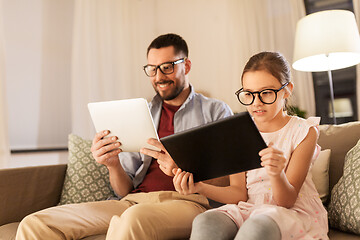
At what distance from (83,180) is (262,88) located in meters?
1.03

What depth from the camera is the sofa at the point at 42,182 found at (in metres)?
1.40

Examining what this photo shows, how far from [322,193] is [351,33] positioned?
1413 millimetres

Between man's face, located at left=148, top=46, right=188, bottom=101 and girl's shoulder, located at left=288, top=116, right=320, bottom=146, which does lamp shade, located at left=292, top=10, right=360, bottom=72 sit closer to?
man's face, located at left=148, top=46, right=188, bottom=101

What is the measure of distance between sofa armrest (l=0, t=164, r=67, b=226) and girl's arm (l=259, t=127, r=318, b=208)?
117 centimetres

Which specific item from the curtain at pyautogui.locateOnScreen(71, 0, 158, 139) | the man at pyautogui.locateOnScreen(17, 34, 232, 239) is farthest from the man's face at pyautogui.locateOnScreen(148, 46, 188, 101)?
the curtain at pyautogui.locateOnScreen(71, 0, 158, 139)

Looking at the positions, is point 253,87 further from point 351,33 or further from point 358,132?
point 351,33

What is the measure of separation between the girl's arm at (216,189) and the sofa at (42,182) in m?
0.34

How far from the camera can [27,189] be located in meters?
1.67

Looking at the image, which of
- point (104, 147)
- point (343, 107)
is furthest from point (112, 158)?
point (343, 107)

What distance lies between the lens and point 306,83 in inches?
127

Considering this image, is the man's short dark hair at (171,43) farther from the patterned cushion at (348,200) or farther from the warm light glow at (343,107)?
the warm light glow at (343,107)

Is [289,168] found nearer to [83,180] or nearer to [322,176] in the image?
[322,176]

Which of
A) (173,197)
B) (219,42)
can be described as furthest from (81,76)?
(173,197)

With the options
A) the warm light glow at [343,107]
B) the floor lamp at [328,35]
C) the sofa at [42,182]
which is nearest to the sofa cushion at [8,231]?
the sofa at [42,182]
